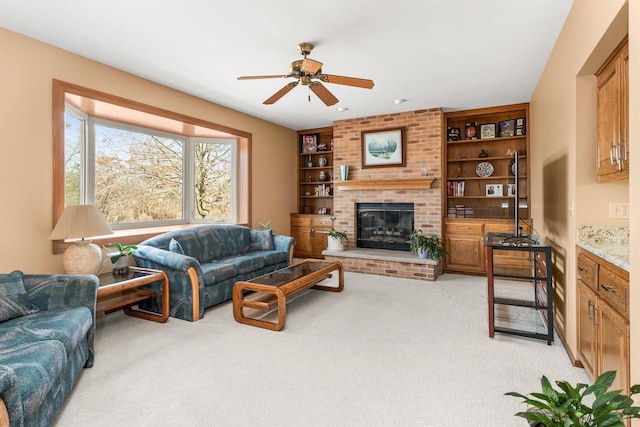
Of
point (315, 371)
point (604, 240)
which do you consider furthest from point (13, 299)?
point (604, 240)

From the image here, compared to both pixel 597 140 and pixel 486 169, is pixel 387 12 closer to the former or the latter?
pixel 597 140

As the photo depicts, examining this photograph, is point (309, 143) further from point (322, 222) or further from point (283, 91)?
point (283, 91)

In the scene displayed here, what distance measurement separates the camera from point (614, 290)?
5.47ft

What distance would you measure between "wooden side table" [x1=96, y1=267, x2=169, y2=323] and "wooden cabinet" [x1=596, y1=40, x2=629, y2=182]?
3.56 meters

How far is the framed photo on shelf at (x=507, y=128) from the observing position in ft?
16.8

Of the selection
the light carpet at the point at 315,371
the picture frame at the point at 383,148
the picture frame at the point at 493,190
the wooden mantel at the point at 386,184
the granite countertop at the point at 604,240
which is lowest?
the light carpet at the point at 315,371

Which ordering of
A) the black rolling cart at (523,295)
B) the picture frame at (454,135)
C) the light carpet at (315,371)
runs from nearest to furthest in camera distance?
1. the light carpet at (315,371)
2. the black rolling cart at (523,295)
3. the picture frame at (454,135)

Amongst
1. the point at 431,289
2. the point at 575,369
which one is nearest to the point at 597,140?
the point at 575,369

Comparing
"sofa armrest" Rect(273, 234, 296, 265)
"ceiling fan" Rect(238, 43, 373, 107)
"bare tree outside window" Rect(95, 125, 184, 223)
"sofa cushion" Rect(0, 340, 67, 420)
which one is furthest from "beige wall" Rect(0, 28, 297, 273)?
"sofa armrest" Rect(273, 234, 296, 265)

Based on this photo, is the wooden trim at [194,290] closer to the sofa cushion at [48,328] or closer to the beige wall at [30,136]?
the sofa cushion at [48,328]

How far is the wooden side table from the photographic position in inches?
115

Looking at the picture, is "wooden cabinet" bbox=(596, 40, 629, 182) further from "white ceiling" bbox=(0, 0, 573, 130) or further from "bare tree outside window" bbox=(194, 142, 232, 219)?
"bare tree outside window" bbox=(194, 142, 232, 219)

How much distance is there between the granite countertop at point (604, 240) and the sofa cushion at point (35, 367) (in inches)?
111

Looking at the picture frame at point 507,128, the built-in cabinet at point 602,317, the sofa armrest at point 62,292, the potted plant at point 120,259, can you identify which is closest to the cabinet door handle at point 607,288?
the built-in cabinet at point 602,317
